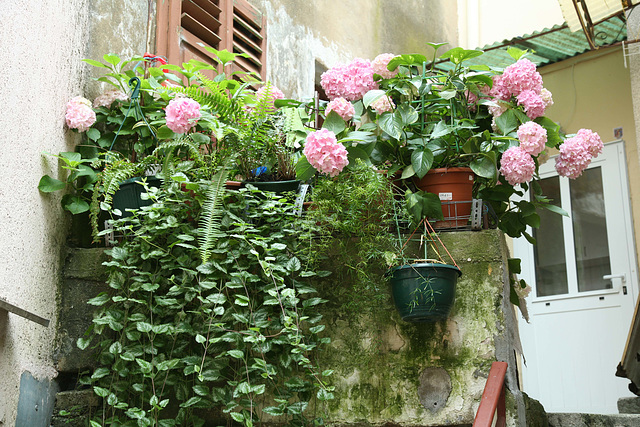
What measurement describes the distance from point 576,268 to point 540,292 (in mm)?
452

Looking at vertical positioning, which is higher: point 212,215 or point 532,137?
point 532,137

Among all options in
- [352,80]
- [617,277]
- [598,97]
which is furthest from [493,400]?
[598,97]

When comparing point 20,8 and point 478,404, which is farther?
point 20,8

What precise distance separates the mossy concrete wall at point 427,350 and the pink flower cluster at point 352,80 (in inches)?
34.9

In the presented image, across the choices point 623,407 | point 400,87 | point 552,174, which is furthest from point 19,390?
point 552,174

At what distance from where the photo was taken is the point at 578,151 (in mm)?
3285

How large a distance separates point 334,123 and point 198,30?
177 cm

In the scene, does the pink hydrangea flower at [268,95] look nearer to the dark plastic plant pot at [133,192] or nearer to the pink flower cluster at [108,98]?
the dark plastic plant pot at [133,192]

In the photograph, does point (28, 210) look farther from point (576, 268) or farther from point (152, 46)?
point (576, 268)

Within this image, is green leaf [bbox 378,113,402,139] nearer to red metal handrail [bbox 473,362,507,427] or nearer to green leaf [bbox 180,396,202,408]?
red metal handrail [bbox 473,362,507,427]

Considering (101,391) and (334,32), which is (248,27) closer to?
(334,32)

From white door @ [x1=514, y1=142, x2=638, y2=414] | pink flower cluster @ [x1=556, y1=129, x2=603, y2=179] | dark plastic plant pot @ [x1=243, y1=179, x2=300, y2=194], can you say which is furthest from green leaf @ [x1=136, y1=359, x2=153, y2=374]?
white door @ [x1=514, y1=142, x2=638, y2=414]

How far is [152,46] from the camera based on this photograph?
4109 millimetres

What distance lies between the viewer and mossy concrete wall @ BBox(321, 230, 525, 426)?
286 centimetres
